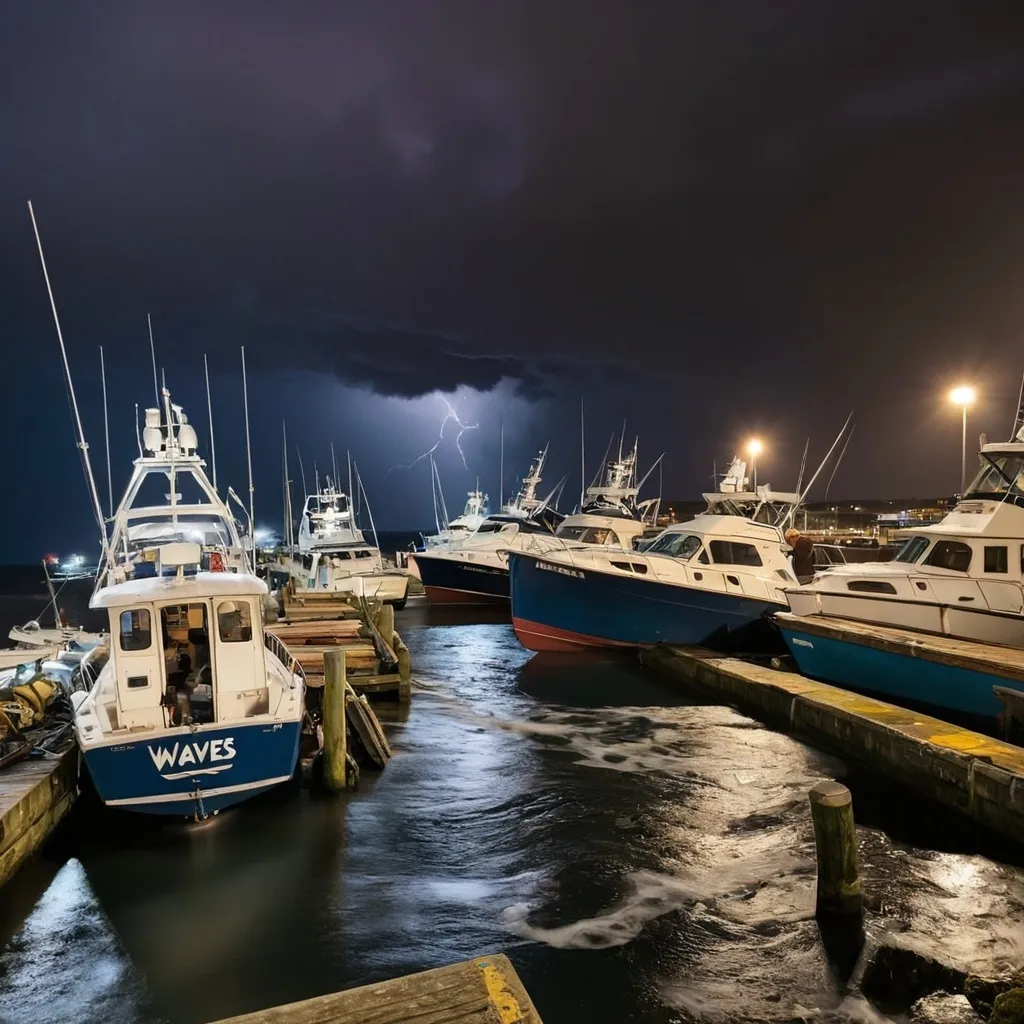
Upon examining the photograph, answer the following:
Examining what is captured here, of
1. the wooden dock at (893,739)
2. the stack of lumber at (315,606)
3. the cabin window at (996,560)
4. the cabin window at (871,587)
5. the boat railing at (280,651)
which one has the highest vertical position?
the cabin window at (996,560)

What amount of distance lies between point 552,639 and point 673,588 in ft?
12.8

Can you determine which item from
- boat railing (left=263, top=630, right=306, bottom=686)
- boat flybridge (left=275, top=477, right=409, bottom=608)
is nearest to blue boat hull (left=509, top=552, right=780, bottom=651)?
boat railing (left=263, top=630, right=306, bottom=686)

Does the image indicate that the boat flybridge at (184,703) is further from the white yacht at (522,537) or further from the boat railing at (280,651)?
the white yacht at (522,537)

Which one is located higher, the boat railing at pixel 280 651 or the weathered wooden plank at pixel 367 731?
the boat railing at pixel 280 651

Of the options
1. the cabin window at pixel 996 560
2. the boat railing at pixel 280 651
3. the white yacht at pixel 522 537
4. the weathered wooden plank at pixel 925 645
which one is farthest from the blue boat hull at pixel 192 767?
the white yacht at pixel 522 537

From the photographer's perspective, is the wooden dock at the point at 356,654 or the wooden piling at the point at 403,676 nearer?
the wooden dock at the point at 356,654

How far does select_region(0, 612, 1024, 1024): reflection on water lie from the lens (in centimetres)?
634

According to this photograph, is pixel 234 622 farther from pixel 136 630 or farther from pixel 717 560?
pixel 717 560

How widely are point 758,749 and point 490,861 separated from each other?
20.1 feet

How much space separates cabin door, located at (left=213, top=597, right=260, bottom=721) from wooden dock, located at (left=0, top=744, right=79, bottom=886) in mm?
2197

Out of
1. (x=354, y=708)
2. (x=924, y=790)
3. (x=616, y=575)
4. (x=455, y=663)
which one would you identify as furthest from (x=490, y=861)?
(x=455, y=663)

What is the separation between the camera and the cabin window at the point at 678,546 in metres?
19.4

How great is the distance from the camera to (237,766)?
341 inches

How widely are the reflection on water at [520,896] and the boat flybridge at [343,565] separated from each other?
64.0 ft
